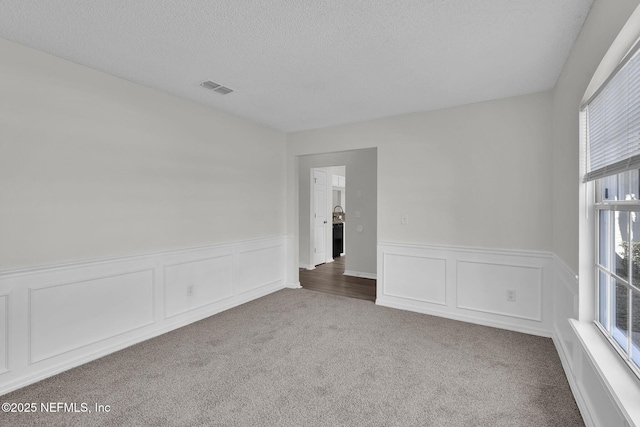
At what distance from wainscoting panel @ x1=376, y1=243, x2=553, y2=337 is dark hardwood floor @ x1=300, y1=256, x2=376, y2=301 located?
0.63 m

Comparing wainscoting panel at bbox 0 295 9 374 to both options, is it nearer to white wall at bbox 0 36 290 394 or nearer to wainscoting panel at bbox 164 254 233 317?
white wall at bbox 0 36 290 394

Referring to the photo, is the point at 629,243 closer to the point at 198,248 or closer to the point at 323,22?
the point at 323,22

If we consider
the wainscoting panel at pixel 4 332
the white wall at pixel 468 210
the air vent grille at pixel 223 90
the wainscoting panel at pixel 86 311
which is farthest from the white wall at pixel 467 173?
the wainscoting panel at pixel 4 332

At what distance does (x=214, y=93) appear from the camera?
324cm

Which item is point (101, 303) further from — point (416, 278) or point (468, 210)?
point (468, 210)

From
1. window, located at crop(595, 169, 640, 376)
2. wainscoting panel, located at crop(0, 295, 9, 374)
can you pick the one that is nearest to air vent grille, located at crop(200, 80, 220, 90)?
wainscoting panel, located at crop(0, 295, 9, 374)

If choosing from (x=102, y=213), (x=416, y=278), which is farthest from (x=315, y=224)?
(x=102, y=213)

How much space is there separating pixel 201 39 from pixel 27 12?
3.32ft

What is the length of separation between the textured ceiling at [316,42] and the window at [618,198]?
70 centimetres

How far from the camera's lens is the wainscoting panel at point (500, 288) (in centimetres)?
319

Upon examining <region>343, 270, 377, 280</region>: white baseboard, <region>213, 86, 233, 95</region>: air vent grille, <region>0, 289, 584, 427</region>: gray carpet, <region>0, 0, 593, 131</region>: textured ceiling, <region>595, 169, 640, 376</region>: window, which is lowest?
<region>0, 289, 584, 427</region>: gray carpet

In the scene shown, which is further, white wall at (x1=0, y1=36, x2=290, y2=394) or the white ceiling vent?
the white ceiling vent

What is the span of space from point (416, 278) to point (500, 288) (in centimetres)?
92

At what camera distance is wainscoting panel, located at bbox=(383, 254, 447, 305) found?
12.2ft
